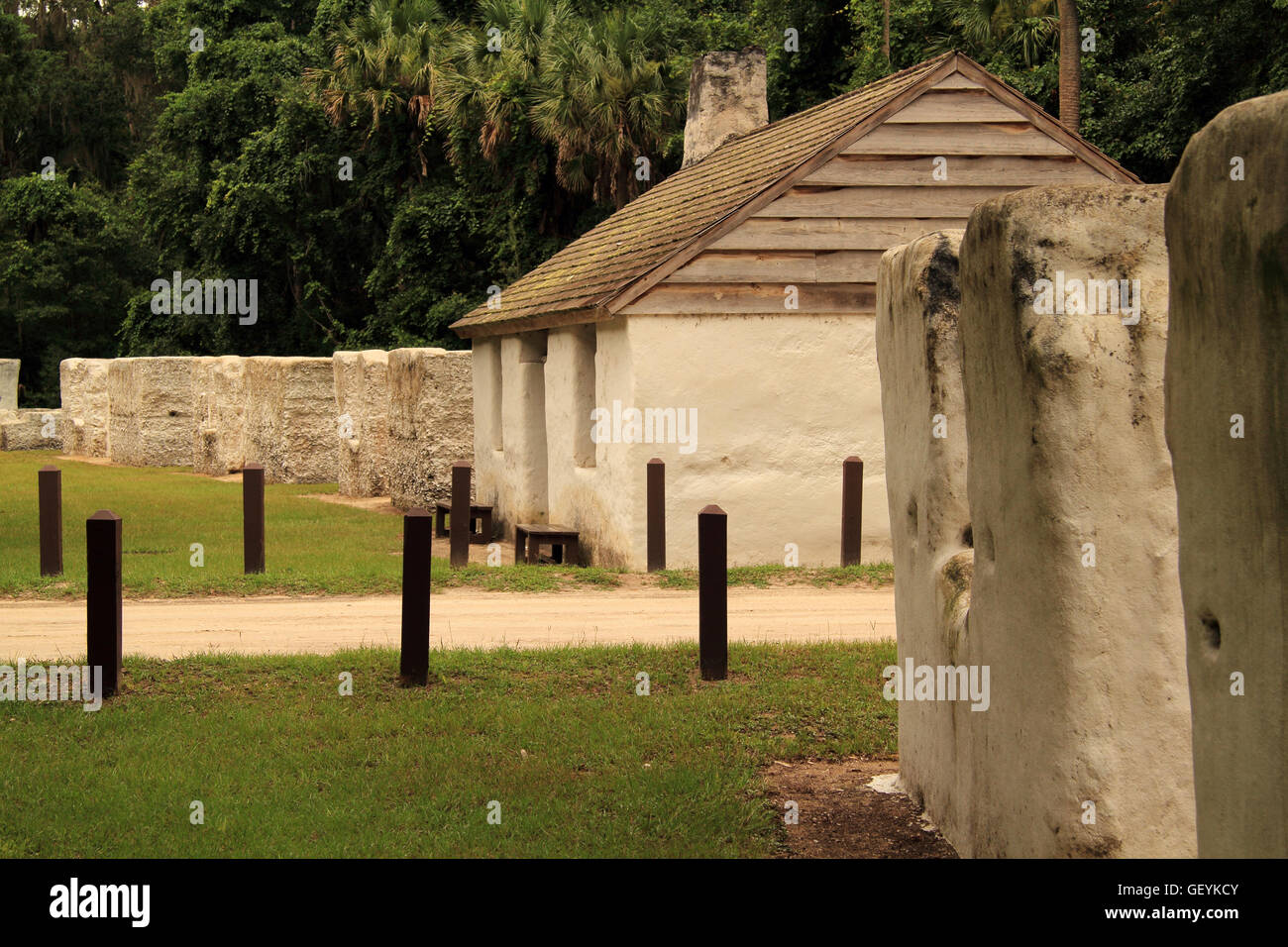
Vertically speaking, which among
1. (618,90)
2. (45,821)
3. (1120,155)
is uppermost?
(618,90)

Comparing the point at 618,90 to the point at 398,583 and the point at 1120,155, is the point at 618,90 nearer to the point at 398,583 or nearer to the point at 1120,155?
the point at 1120,155

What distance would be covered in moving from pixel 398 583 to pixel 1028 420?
27.7 ft

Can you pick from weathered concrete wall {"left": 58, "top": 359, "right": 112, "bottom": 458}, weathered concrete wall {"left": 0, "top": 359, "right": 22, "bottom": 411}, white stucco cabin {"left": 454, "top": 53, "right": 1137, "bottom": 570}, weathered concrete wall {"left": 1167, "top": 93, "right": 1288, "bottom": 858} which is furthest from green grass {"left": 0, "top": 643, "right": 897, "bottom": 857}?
weathered concrete wall {"left": 0, "top": 359, "right": 22, "bottom": 411}

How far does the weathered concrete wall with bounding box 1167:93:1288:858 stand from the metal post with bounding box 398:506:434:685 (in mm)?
5330

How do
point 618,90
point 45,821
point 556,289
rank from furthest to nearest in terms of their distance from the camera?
point 618,90 < point 556,289 < point 45,821

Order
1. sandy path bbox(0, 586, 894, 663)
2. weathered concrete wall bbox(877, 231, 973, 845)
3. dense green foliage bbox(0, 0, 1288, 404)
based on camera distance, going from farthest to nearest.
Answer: dense green foliage bbox(0, 0, 1288, 404)
sandy path bbox(0, 586, 894, 663)
weathered concrete wall bbox(877, 231, 973, 845)

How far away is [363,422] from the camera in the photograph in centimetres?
2156

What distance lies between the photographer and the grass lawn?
39.4 ft

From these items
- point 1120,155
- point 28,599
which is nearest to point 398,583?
point 28,599

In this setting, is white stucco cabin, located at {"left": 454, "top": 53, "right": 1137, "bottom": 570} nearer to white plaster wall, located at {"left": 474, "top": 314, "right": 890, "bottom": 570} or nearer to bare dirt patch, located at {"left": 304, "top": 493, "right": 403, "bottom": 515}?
white plaster wall, located at {"left": 474, "top": 314, "right": 890, "bottom": 570}

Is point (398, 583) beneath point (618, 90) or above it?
beneath

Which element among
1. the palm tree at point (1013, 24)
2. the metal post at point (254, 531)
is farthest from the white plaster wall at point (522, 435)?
the palm tree at point (1013, 24)

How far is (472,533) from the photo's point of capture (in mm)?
17844

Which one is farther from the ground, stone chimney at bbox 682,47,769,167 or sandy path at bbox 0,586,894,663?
stone chimney at bbox 682,47,769,167
